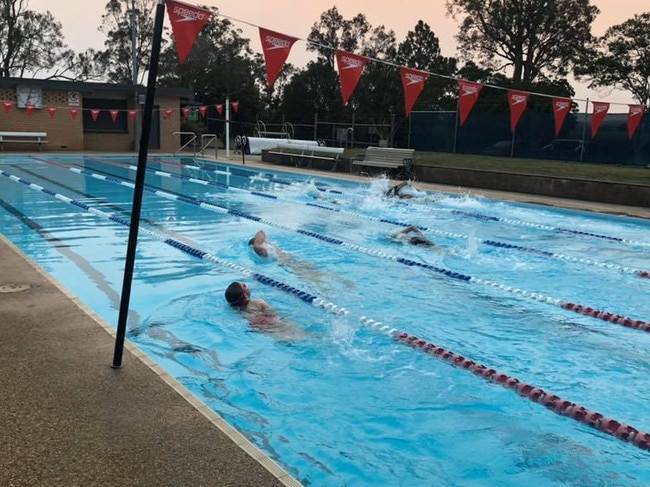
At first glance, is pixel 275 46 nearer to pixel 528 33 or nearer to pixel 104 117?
pixel 104 117

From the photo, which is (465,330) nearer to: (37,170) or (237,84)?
(37,170)

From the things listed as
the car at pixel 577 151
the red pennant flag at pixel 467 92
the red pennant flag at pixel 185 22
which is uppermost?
the red pennant flag at pixel 467 92

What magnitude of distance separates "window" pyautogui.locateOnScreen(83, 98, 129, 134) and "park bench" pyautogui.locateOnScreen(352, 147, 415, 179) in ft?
44.0

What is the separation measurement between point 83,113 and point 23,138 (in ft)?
10.1

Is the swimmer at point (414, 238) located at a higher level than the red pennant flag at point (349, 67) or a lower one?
lower

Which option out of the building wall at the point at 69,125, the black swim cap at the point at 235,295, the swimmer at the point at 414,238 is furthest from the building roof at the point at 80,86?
the black swim cap at the point at 235,295

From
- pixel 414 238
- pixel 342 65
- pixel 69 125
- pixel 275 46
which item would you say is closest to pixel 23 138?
pixel 69 125

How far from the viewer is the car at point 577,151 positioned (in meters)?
19.3

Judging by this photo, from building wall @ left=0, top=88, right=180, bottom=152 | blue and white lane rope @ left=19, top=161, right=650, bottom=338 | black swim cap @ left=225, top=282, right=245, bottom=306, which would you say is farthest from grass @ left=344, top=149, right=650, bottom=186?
building wall @ left=0, top=88, right=180, bottom=152

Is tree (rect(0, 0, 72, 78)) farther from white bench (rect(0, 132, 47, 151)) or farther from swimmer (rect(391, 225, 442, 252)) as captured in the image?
swimmer (rect(391, 225, 442, 252))

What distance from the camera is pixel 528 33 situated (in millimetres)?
32469

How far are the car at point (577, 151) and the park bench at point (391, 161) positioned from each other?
5489 millimetres

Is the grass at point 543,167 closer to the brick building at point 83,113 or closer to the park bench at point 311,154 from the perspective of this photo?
the park bench at point 311,154

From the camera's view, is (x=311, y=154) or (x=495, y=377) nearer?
(x=495, y=377)
